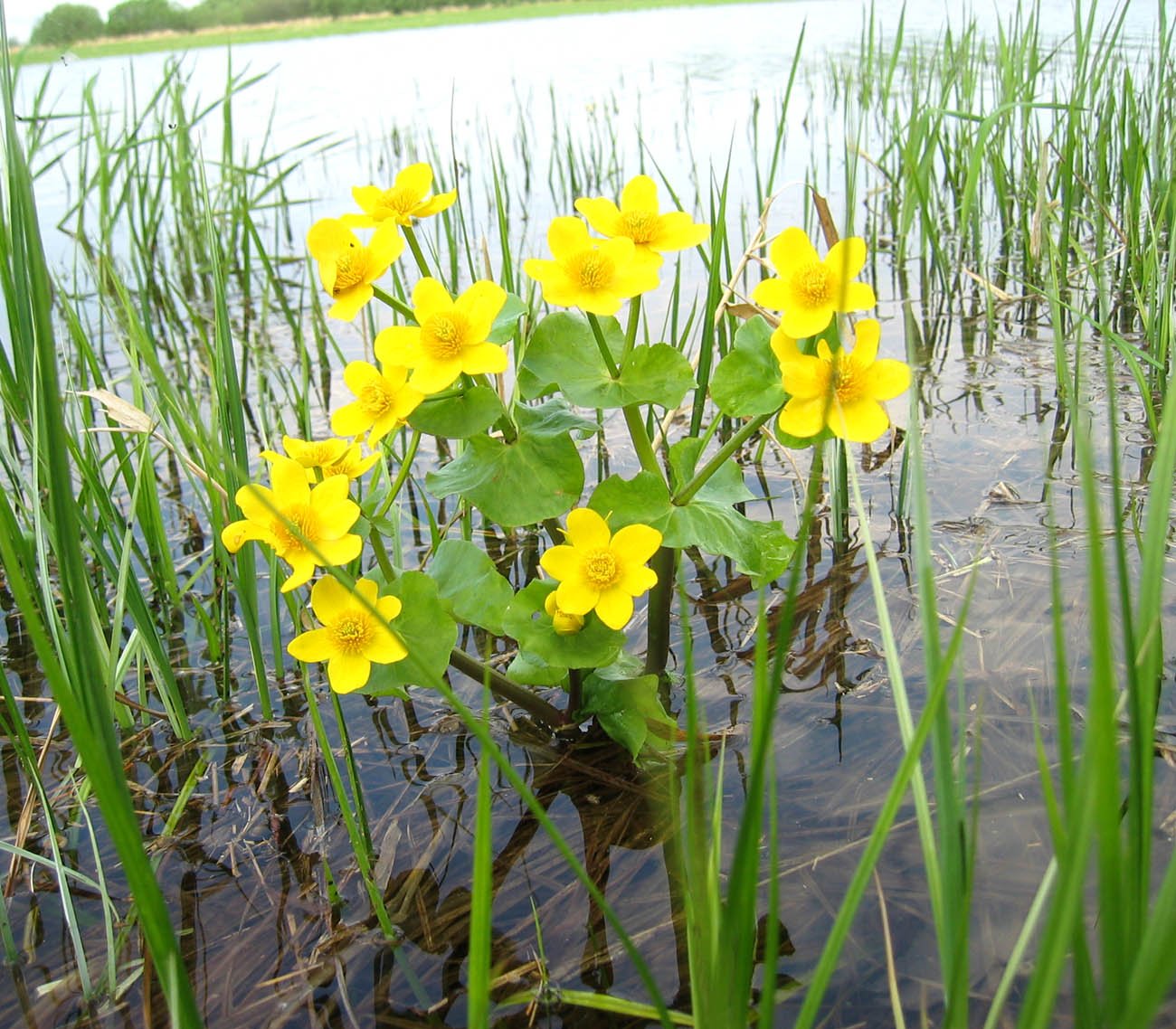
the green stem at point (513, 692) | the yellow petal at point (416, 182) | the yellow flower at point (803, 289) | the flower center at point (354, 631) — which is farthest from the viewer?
the green stem at point (513, 692)

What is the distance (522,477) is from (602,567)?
0.17m

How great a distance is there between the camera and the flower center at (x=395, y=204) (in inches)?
51.4

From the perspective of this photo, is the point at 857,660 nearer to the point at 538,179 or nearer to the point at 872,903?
the point at 872,903

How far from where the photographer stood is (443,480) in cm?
134

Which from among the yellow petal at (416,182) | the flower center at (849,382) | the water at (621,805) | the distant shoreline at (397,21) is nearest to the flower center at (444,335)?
the yellow petal at (416,182)

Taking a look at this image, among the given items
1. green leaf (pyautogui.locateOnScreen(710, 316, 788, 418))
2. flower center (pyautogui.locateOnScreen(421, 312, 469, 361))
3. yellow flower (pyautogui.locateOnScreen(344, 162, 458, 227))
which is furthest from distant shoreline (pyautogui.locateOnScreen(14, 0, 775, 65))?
green leaf (pyautogui.locateOnScreen(710, 316, 788, 418))

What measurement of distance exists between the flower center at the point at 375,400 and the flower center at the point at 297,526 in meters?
0.14

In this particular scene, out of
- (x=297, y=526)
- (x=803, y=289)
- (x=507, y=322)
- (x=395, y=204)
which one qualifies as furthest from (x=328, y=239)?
(x=803, y=289)

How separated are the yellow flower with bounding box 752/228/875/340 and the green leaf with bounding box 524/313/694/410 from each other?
177 millimetres

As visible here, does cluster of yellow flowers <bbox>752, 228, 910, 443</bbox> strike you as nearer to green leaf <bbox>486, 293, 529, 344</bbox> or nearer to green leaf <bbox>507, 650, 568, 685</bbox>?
green leaf <bbox>486, 293, 529, 344</bbox>

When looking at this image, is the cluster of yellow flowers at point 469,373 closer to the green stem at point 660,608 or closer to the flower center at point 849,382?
the flower center at point 849,382

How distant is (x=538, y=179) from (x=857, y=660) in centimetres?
504

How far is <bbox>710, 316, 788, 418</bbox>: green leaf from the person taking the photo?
124cm

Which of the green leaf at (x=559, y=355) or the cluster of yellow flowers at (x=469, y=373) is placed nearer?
the cluster of yellow flowers at (x=469, y=373)
